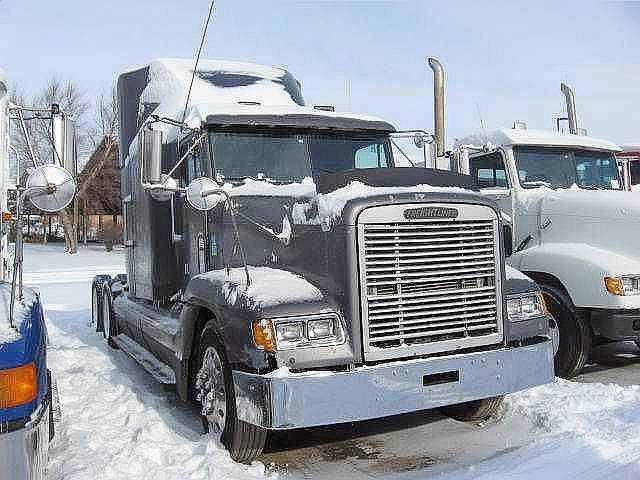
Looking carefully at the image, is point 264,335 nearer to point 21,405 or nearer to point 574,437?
point 21,405

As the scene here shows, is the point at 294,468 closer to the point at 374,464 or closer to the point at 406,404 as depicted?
the point at 374,464

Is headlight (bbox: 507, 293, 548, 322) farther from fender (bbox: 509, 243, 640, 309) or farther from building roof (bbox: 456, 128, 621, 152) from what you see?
building roof (bbox: 456, 128, 621, 152)

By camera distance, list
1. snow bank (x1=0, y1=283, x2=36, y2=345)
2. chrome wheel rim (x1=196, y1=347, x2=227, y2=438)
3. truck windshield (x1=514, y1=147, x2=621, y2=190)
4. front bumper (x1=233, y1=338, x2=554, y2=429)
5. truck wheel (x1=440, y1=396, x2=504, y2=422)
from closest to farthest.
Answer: snow bank (x1=0, y1=283, x2=36, y2=345)
front bumper (x1=233, y1=338, x2=554, y2=429)
chrome wheel rim (x1=196, y1=347, x2=227, y2=438)
truck wheel (x1=440, y1=396, x2=504, y2=422)
truck windshield (x1=514, y1=147, x2=621, y2=190)

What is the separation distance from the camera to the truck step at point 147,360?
19.3ft

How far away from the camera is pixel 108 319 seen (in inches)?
371

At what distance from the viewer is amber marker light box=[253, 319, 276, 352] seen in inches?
165

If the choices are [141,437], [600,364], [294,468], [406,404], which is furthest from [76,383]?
[600,364]

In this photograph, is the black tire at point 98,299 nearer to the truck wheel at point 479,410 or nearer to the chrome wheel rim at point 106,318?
the chrome wheel rim at point 106,318

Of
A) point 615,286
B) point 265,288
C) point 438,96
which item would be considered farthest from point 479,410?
point 438,96

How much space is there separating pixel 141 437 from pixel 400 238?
2.34 metres

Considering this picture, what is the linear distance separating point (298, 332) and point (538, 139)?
5167 millimetres

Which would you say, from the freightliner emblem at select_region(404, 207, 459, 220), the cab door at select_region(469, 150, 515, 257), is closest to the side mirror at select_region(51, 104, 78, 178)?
the freightliner emblem at select_region(404, 207, 459, 220)

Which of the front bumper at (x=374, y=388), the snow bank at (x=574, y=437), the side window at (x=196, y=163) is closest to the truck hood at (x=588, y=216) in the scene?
the snow bank at (x=574, y=437)

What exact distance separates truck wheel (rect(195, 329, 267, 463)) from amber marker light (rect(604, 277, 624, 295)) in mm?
3767
